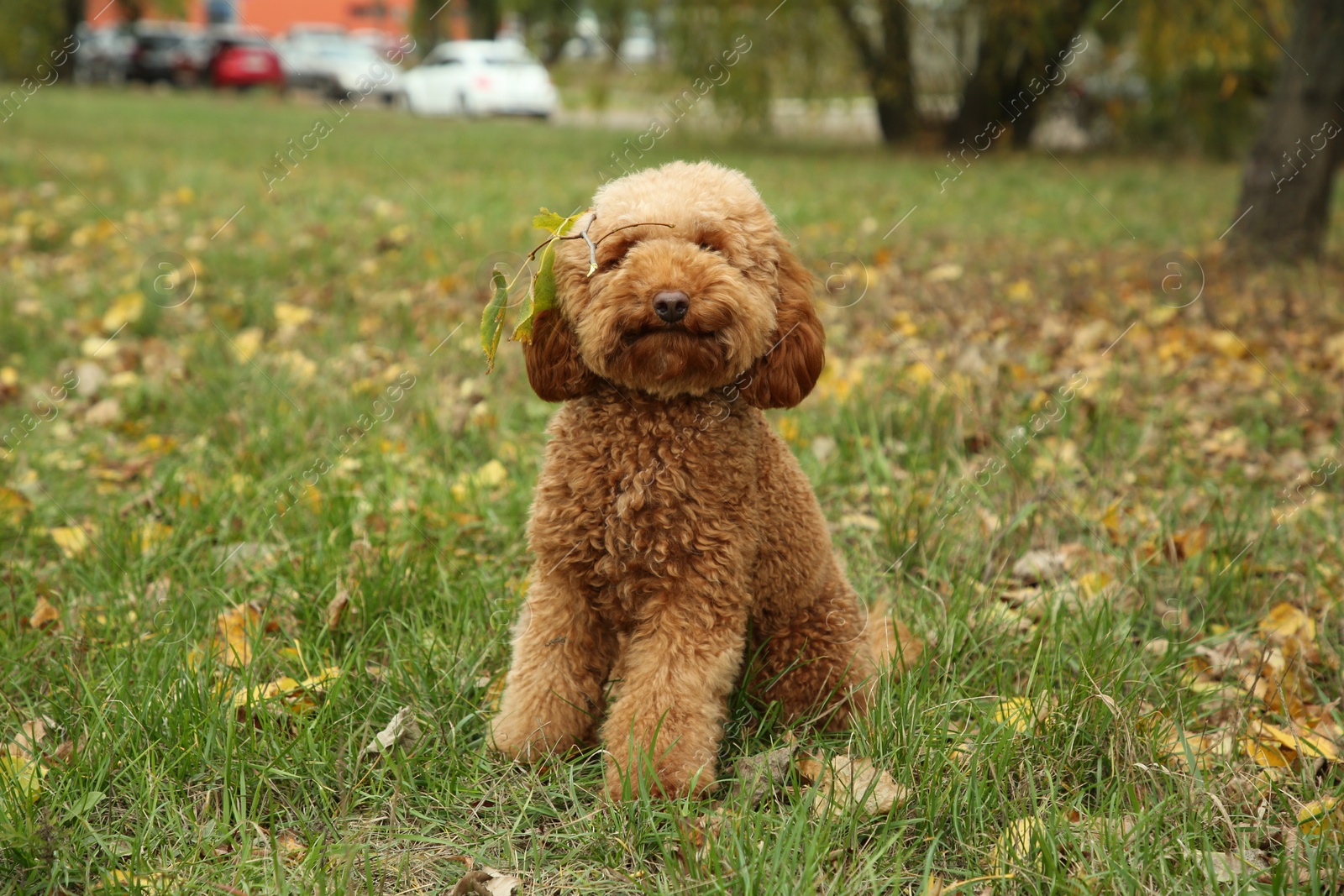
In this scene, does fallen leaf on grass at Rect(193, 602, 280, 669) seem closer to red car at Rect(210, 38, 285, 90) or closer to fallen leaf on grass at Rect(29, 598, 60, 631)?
fallen leaf on grass at Rect(29, 598, 60, 631)

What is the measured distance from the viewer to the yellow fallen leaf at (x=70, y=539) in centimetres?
319

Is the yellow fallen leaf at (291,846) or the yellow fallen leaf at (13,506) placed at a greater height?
the yellow fallen leaf at (13,506)

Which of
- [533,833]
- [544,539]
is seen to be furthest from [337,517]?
[533,833]

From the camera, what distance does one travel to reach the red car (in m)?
27.4

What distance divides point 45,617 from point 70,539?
1.68ft

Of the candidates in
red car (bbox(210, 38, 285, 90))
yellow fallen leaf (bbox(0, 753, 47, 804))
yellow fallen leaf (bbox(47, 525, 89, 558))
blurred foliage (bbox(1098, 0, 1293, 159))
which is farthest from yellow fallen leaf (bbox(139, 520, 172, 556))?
red car (bbox(210, 38, 285, 90))

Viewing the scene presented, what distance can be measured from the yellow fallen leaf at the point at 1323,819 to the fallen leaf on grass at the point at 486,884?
5.19ft

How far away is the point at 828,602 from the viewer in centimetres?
250

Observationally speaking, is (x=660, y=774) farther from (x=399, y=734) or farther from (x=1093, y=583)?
(x=1093, y=583)

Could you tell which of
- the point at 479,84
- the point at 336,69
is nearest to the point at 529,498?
the point at 479,84

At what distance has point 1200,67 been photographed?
40.5ft

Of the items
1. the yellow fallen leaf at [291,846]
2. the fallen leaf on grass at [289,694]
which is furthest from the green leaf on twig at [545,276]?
the yellow fallen leaf at [291,846]

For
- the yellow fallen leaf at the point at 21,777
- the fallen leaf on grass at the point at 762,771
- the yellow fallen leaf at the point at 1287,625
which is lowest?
the yellow fallen leaf at the point at 1287,625

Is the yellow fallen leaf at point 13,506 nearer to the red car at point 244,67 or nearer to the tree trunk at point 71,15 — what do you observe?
the tree trunk at point 71,15
